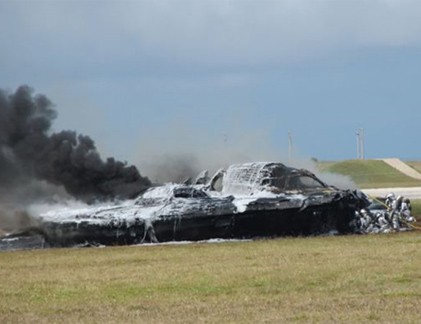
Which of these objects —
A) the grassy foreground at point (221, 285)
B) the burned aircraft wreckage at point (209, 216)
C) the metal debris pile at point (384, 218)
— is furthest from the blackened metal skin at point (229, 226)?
the grassy foreground at point (221, 285)

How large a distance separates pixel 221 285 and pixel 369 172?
79593 millimetres

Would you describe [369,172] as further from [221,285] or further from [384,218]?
[221,285]

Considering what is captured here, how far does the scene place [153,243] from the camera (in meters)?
30.0

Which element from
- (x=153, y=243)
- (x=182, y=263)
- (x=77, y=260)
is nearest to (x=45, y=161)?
(x=153, y=243)

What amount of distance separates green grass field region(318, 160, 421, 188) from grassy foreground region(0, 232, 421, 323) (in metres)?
57.4

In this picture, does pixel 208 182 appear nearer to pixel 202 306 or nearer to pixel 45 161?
pixel 45 161

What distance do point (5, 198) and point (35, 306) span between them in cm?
2079

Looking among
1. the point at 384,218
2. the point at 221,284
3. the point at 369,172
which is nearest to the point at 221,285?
the point at 221,284

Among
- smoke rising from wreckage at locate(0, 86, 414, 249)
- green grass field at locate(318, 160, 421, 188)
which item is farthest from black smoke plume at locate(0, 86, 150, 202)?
green grass field at locate(318, 160, 421, 188)

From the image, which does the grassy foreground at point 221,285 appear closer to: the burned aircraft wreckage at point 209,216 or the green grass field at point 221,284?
the green grass field at point 221,284

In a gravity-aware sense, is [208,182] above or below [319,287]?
above

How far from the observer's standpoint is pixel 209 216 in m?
30.4

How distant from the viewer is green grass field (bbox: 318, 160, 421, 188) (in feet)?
281

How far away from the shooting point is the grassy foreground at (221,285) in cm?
1410
